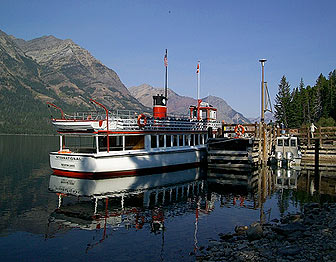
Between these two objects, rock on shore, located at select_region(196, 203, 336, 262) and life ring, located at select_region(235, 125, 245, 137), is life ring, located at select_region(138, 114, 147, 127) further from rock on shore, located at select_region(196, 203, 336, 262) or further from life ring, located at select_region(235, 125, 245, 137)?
rock on shore, located at select_region(196, 203, 336, 262)

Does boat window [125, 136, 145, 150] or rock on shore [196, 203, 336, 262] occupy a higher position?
boat window [125, 136, 145, 150]

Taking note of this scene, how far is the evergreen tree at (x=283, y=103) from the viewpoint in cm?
8512

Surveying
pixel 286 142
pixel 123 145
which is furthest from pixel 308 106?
pixel 123 145

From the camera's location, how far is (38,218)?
1709 centimetres

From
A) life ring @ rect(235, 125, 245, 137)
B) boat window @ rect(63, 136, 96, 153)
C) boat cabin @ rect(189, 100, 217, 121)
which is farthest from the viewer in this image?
Answer: boat cabin @ rect(189, 100, 217, 121)

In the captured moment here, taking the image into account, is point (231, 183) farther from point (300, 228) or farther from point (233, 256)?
point (233, 256)

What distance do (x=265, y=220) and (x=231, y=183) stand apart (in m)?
10.6

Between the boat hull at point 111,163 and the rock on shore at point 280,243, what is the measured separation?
14514 mm

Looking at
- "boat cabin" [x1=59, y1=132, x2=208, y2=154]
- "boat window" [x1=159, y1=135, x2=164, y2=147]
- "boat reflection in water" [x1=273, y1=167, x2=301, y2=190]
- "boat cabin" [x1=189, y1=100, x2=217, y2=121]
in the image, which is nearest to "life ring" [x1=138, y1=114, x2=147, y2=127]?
"boat cabin" [x1=59, y1=132, x2=208, y2=154]

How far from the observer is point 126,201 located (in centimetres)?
2042

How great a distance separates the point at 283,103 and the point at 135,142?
68222 millimetres

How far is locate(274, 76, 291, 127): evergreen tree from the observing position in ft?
279

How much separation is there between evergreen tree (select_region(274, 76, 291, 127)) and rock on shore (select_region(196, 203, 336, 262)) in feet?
242

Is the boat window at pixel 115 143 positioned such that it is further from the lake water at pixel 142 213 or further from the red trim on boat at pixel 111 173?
the lake water at pixel 142 213
